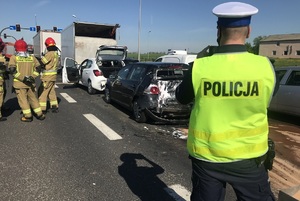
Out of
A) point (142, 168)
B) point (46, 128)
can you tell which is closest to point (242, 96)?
point (142, 168)

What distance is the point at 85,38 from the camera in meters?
16.9

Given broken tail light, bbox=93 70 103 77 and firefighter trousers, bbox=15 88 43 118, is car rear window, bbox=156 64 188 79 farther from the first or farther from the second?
broken tail light, bbox=93 70 103 77

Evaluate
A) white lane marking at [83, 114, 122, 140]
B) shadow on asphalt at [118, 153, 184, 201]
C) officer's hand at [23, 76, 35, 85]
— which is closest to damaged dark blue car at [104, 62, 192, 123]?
white lane marking at [83, 114, 122, 140]

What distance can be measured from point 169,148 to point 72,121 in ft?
9.83

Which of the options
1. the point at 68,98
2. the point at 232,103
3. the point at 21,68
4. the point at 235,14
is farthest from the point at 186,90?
the point at 68,98

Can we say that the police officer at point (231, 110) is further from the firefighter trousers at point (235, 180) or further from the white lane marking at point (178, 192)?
the white lane marking at point (178, 192)

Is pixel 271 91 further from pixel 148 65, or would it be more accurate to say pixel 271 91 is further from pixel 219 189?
pixel 148 65

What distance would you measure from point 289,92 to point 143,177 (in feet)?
18.2

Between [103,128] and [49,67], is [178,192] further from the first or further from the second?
[49,67]

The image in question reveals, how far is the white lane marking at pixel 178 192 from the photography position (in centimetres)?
360

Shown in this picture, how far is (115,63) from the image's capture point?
530 inches

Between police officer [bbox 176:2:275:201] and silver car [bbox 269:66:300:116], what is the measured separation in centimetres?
660

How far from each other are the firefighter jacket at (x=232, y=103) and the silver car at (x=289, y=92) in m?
6.60

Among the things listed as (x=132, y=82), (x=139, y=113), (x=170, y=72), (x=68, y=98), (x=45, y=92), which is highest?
(x=170, y=72)
